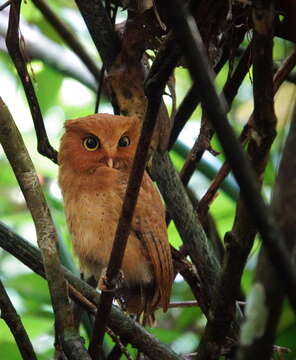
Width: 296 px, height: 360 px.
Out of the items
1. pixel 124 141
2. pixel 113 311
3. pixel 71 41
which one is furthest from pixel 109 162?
pixel 113 311

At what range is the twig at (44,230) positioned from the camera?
188 cm

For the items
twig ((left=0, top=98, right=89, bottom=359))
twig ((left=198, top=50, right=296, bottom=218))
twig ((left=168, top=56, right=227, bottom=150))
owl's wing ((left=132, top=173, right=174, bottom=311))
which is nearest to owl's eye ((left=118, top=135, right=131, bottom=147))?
owl's wing ((left=132, top=173, right=174, bottom=311))

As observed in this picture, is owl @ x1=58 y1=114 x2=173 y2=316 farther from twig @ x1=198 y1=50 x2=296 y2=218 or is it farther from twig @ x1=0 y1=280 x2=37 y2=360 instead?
twig @ x1=0 y1=280 x2=37 y2=360

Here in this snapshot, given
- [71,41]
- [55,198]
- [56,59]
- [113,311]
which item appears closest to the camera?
[113,311]

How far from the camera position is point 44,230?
75.8 inches

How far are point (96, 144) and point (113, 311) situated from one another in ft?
3.97

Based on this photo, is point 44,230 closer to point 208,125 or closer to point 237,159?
point 208,125

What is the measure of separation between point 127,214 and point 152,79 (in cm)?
31

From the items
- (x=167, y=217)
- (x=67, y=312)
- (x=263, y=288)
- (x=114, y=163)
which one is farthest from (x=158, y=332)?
(x=263, y=288)

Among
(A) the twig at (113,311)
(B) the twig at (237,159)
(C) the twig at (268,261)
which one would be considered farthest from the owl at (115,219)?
(B) the twig at (237,159)

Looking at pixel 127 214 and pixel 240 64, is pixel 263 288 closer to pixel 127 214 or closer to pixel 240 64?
pixel 127 214

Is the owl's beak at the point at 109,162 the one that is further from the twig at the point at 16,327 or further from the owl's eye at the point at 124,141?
the twig at the point at 16,327

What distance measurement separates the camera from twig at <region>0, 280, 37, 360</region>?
2.03 metres

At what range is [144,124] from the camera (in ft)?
5.08
